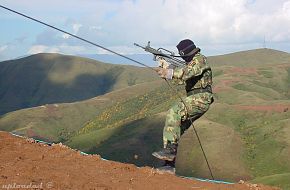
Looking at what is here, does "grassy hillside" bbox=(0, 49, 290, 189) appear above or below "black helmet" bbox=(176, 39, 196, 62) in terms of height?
below

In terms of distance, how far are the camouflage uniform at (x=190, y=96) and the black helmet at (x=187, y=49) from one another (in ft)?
0.85

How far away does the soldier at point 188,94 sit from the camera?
1458cm

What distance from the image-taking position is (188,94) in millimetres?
15273

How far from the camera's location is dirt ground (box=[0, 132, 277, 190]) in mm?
11883

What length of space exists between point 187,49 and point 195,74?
1.08m

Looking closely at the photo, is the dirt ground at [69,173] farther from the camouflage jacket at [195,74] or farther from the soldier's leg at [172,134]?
the camouflage jacket at [195,74]

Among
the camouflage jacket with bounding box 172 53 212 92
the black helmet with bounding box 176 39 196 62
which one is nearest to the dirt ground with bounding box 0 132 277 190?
the camouflage jacket with bounding box 172 53 212 92

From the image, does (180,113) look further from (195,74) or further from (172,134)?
(195,74)

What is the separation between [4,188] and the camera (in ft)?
35.5

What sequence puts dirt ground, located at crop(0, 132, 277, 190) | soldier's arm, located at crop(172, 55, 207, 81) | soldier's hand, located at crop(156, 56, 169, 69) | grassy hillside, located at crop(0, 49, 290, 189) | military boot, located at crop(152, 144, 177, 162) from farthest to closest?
1. grassy hillside, located at crop(0, 49, 290, 189)
2. soldier's hand, located at crop(156, 56, 169, 69)
3. military boot, located at crop(152, 144, 177, 162)
4. soldier's arm, located at crop(172, 55, 207, 81)
5. dirt ground, located at crop(0, 132, 277, 190)

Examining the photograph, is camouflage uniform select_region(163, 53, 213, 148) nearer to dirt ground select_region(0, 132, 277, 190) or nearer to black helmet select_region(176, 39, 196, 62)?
black helmet select_region(176, 39, 196, 62)

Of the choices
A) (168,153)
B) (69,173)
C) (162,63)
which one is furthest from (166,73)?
(69,173)

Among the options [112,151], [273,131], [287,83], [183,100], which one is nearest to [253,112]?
[273,131]

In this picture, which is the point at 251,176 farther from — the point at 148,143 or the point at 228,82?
the point at 228,82
